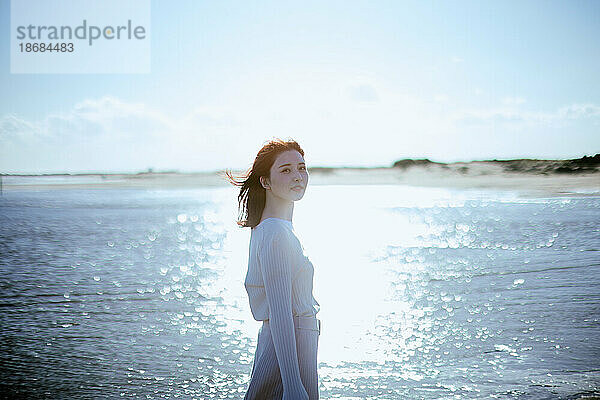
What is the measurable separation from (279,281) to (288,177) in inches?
19.3

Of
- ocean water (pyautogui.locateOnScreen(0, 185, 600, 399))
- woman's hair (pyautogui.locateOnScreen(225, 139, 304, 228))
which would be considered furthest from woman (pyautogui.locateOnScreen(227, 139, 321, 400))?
ocean water (pyautogui.locateOnScreen(0, 185, 600, 399))

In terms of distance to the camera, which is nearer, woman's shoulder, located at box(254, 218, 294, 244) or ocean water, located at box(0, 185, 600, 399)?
woman's shoulder, located at box(254, 218, 294, 244)

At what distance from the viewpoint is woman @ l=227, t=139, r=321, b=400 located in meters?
2.59

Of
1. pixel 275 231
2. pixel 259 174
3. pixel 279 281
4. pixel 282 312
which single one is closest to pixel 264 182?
pixel 259 174

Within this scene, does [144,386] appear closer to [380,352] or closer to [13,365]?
[13,365]

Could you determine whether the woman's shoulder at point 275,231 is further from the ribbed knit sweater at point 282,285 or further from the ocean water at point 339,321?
the ocean water at point 339,321

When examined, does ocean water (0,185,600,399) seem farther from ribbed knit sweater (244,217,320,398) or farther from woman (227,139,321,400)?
ribbed knit sweater (244,217,320,398)

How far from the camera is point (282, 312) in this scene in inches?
102

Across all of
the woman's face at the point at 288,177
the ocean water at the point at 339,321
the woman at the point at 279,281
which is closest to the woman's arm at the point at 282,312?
the woman at the point at 279,281

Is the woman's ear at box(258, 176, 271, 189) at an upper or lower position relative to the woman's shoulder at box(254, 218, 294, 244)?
upper

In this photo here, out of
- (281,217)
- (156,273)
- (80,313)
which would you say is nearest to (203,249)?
(156,273)

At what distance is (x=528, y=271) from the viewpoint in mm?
11461

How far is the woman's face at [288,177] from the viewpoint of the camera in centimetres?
280

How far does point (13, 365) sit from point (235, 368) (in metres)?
2.23
